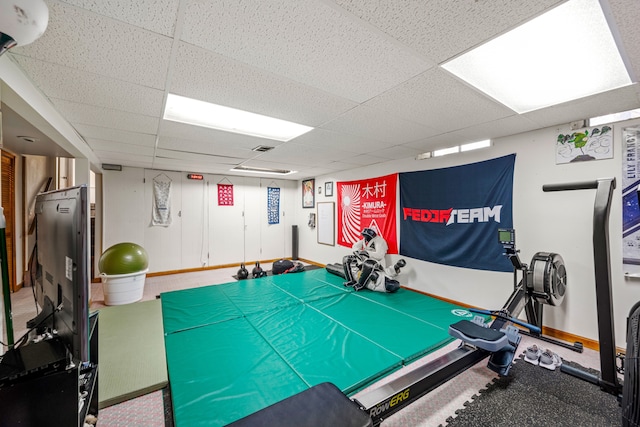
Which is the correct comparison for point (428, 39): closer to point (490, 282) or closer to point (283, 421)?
point (283, 421)

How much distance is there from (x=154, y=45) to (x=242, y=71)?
0.52m

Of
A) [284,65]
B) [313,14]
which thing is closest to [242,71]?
[284,65]

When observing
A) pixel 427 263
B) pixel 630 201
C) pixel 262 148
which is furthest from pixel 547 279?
pixel 262 148

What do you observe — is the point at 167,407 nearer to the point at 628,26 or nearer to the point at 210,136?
the point at 210,136

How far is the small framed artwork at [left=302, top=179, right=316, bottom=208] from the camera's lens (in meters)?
7.14

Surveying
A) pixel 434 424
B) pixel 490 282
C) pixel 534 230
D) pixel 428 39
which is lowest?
pixel 434 424

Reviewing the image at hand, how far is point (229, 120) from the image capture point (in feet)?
9.93

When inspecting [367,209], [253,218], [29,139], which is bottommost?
[253,218]

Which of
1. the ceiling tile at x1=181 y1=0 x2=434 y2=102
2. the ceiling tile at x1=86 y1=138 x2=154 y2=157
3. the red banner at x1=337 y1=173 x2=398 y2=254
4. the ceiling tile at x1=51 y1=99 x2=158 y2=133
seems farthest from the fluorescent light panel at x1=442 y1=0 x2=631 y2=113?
the ceiling tile at x1=86 y1=138 x2=154 y2=157

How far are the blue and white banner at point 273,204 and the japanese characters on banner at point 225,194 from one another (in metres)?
1.07

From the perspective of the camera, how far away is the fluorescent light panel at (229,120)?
8.62 feet

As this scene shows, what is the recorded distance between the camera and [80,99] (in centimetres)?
217

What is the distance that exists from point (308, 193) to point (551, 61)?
19.3 feet

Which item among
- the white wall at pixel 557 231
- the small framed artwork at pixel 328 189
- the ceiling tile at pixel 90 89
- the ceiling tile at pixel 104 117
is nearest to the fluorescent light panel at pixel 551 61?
the white wall at pixel 557 231
